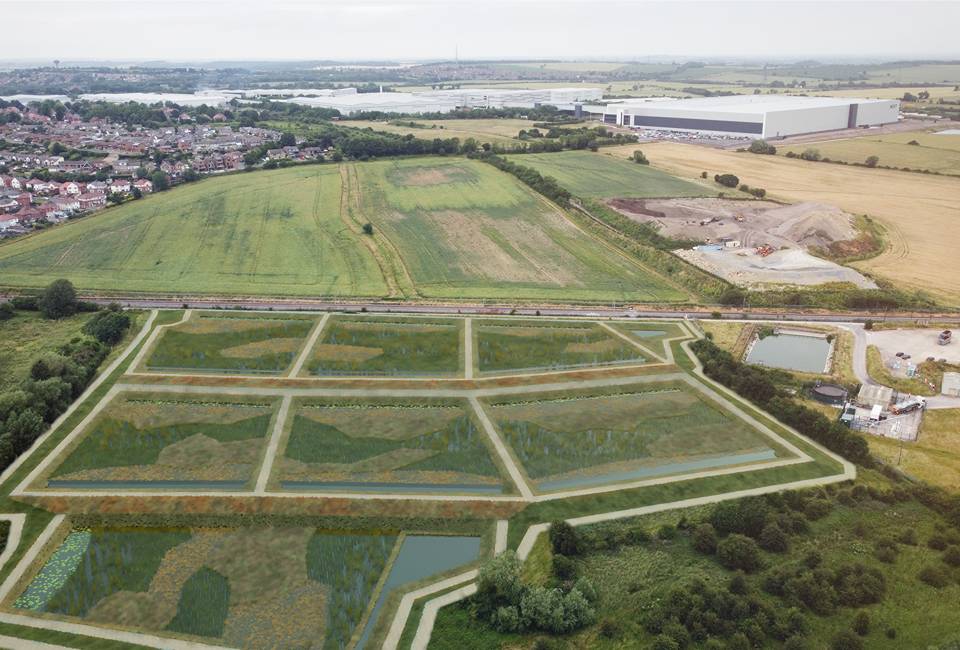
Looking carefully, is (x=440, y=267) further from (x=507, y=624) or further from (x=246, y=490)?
(x=507, y=624)

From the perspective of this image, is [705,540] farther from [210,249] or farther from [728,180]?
[728,180]

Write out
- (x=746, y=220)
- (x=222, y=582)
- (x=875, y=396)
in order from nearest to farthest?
(x=222, y=582) → (x=875, y=396) → (x=746, y=220)

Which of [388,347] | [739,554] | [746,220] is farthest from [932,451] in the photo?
[746,220]

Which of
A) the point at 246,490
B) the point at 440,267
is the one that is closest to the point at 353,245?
the point at 440,267

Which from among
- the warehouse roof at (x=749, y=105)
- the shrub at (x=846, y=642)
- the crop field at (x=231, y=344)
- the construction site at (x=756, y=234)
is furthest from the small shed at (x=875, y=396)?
the warehouse roof at (x=749, y=105)

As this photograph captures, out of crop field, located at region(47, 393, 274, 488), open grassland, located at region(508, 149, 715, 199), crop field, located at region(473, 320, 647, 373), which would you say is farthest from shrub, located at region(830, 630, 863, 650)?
open grassland, located at region(508, 149, 715, 199)

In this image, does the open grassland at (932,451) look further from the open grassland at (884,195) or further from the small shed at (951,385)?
the open grassland at (884,195)

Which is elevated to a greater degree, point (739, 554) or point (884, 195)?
point (884, 195)
